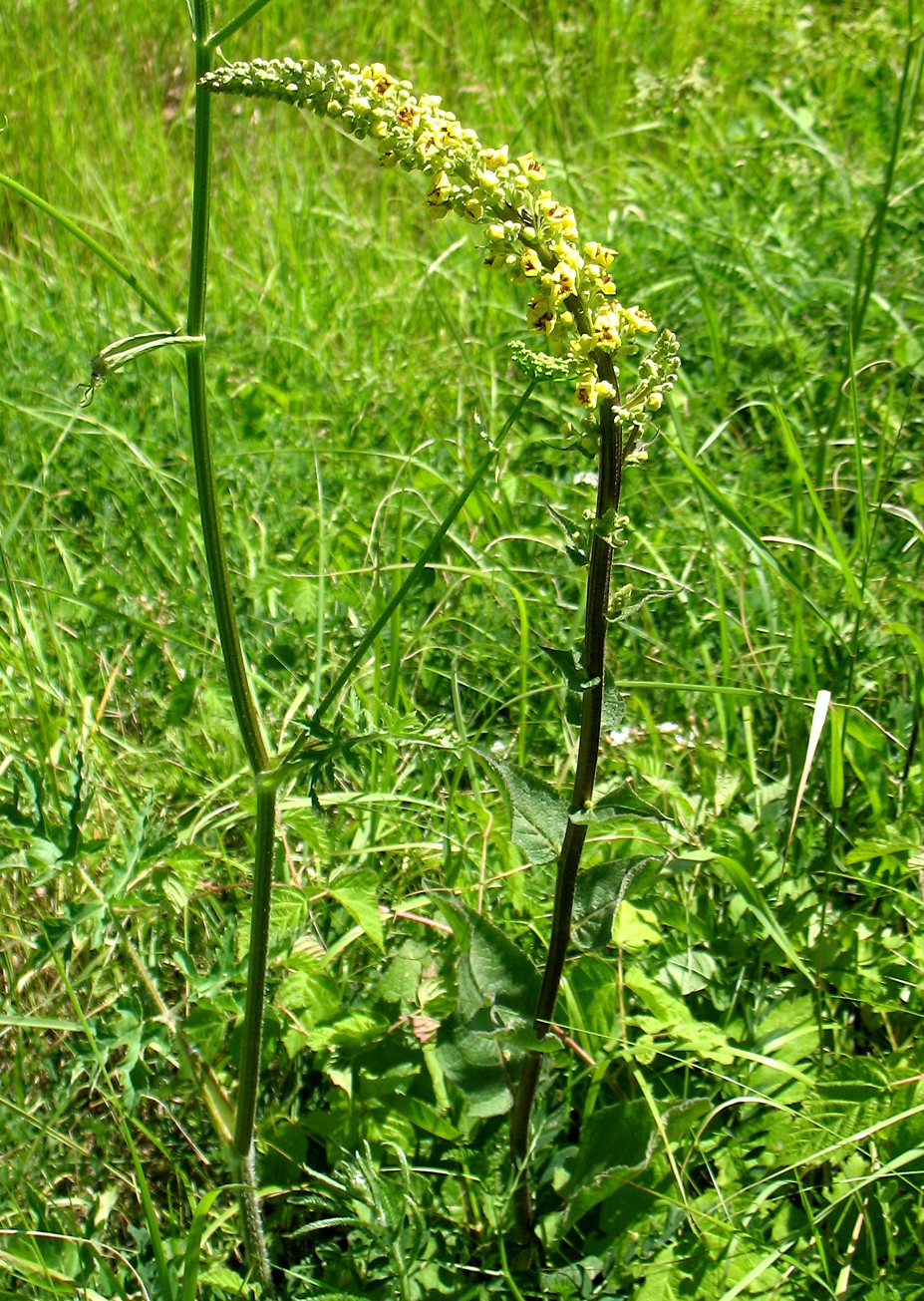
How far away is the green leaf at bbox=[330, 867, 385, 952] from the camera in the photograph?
170 cm

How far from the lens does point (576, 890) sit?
4.83ft

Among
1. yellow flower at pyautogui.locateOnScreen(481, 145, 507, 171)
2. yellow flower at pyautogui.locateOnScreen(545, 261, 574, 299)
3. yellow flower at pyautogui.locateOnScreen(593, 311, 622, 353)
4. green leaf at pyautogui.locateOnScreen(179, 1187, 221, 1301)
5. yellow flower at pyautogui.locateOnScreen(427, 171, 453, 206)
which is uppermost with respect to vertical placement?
yellow flower at pyautogui.locateOnScreen(481, 145, 507, 171)

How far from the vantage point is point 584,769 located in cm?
134

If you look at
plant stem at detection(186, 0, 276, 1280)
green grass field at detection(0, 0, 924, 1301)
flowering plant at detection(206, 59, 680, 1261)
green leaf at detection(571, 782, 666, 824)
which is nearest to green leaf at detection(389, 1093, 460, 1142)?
green grass field at detection(0, 0, 924, 1301)

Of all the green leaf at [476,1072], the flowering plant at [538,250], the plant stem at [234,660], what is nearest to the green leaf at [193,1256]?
the plant stem at [234,660]

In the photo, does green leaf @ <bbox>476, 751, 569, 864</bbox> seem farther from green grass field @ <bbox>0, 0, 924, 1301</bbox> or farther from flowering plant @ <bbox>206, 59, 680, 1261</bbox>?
flowering plant @ <bbox>206, 59, 680, 1261</bbox>

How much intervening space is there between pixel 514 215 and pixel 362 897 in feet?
3.22

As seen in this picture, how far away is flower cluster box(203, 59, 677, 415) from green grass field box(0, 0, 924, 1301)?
11.1 inches

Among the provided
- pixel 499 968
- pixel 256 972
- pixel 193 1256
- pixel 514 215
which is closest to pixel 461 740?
pixel 499 968

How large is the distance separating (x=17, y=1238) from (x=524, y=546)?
1663 mm

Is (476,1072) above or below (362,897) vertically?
below

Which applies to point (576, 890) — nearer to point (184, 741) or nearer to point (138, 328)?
point (184, 741)

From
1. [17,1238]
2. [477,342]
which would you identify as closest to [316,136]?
[477,342]

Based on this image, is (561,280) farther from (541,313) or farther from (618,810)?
(618,810)
